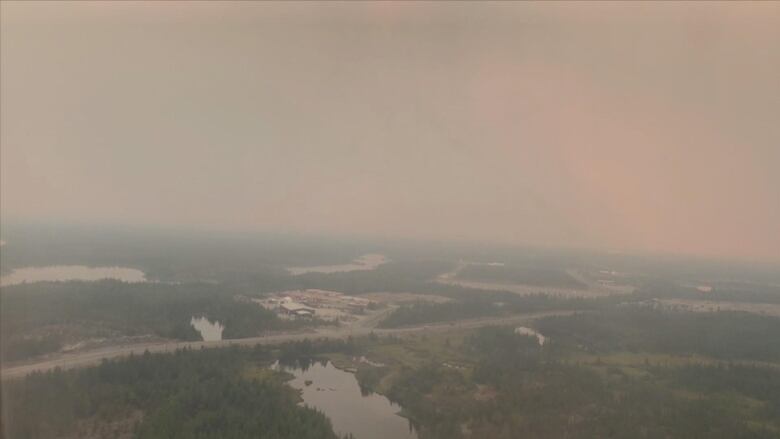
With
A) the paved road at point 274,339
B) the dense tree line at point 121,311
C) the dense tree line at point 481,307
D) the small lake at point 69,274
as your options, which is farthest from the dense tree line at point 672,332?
the small lake at point 69,274

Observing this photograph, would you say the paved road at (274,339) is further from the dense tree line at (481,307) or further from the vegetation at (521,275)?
the vegetation at (521,275)

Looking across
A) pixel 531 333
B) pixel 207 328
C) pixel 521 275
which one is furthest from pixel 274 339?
pixel 521 275

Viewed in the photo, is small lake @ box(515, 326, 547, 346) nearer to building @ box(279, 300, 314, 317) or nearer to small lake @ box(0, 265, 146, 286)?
building @ box(279, 300, 314, 317)

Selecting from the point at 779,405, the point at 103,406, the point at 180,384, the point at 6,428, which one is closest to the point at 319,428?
the point at 180,384

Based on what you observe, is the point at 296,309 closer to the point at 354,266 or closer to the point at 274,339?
the point at 274,339

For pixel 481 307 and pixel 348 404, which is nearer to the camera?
pixel 348 404

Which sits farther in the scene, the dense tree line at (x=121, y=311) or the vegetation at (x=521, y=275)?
the vegetation at (x=521, y=275)
